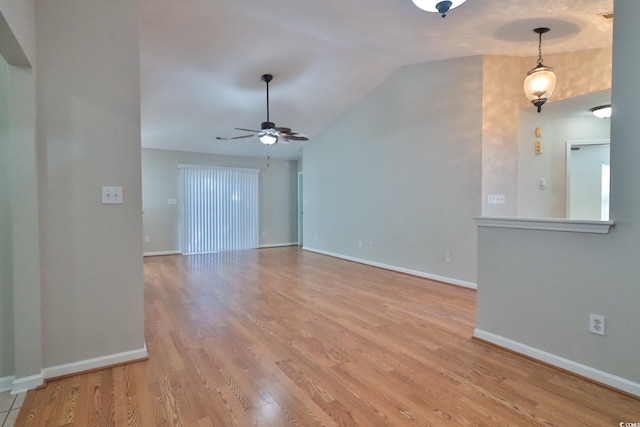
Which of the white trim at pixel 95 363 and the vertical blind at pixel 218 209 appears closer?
the white trim at pixel 95 363

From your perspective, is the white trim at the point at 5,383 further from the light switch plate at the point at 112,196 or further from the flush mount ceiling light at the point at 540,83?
the flush mount ceiling light at the point at 540,83

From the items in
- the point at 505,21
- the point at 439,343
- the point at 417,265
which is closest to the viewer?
the point at 439,343

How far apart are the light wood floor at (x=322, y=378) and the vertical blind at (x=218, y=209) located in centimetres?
401

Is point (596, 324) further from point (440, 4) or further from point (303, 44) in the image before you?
point (303, 44)

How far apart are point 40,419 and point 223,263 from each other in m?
4.43

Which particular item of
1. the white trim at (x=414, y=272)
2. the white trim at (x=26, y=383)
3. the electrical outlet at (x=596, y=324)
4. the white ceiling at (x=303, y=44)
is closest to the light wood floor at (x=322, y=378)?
the white trim at (x=26, y=383)

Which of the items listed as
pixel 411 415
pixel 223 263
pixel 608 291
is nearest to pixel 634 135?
pixel 608 291

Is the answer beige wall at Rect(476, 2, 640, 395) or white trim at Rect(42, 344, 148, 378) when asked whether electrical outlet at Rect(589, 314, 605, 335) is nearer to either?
beige wall at Rect(476, 2, 640, 395)

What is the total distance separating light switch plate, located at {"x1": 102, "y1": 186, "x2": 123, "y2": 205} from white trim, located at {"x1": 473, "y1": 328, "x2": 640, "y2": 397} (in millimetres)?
2904

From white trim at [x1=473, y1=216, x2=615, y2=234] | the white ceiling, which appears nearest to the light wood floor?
white trim at [x1=473, y1=216, x2=615, y2=234]

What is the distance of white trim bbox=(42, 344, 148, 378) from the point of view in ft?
6.63

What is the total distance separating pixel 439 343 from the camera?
8.20 ft

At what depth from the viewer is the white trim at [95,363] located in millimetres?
2020

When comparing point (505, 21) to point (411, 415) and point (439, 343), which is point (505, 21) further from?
point (411, 415)
